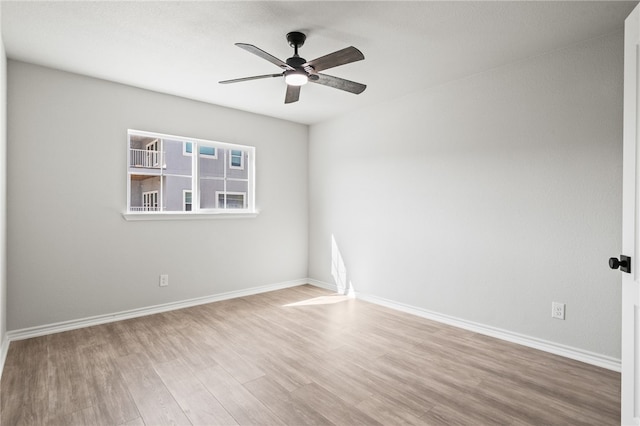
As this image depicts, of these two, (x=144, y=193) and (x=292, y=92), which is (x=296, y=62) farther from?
(x=144, y=193)

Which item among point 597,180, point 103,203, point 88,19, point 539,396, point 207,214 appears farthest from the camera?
point 207,214

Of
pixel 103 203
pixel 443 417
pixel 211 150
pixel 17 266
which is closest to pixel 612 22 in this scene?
pixel 443 417

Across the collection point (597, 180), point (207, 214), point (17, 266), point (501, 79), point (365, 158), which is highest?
point (501, 79)

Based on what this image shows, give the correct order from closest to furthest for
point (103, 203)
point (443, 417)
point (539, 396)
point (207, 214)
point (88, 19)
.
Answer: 1. point (443, 417)
2. point (539, 396)
3. point (88, 19)
4. point (103, 203)
5. point (207, 214)

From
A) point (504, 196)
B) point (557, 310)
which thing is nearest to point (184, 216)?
point (504, 196)

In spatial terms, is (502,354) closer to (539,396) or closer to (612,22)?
(539,396)

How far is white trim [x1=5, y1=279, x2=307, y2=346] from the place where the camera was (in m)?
2.97

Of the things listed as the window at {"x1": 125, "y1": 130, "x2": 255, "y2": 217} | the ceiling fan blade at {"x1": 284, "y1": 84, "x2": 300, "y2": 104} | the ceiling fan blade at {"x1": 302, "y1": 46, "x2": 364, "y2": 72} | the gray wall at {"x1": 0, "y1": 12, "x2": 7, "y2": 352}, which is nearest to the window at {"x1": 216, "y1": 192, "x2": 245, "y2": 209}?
the window at {"x1": 125, "y1": 130, "x2": 255, "y2": 217}

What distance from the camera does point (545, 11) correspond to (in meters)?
2.17

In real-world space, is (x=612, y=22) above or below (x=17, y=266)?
above

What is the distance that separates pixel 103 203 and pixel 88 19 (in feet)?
5.66

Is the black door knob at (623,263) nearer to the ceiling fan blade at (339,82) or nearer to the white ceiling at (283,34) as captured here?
the white ceiling at (283,34)

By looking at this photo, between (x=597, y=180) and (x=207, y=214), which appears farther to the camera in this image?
(x=207, y=214)

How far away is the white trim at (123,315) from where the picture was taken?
297 cm
